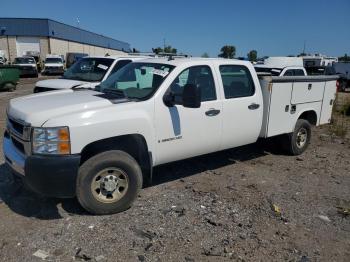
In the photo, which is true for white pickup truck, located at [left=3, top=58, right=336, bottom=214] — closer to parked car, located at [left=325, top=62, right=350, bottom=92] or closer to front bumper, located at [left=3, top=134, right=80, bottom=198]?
front bumper, located at [left=3, top=134, right=80, bottom=198]

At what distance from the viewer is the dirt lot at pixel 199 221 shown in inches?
145

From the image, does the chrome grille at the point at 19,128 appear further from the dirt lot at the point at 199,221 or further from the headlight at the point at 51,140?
the dirt lot at the point at 199,221

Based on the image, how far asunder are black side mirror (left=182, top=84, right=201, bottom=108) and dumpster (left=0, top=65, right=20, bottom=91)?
16.4 metres

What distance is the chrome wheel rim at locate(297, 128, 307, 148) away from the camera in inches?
287

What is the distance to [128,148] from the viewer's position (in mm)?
4691

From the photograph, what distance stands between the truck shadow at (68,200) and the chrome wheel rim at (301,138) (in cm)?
47

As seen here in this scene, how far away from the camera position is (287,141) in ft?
23.3

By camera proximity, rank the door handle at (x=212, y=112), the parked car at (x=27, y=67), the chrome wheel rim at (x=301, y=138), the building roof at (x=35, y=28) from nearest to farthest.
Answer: the door handle at (x=212, y=112) < the chrome wheel rim at (x=301, y=138) < the parked car at (x=27, y=67) < the building roof at (x=35, y=28)

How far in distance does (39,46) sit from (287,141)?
5379 centimetres

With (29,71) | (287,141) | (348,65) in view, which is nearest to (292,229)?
(287,141)

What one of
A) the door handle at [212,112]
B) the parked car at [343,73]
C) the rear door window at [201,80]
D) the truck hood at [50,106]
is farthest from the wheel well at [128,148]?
the parked car at [343,73]

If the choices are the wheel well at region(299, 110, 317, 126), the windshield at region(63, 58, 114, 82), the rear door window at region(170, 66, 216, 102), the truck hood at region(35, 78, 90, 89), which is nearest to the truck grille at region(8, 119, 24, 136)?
the rear door window at region(170, 66, 216, 102)

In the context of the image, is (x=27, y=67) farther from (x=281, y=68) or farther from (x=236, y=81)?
(x=236, y=81)

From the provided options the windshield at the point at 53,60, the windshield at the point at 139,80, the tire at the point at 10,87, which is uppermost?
the windshield at the point at 139,80
